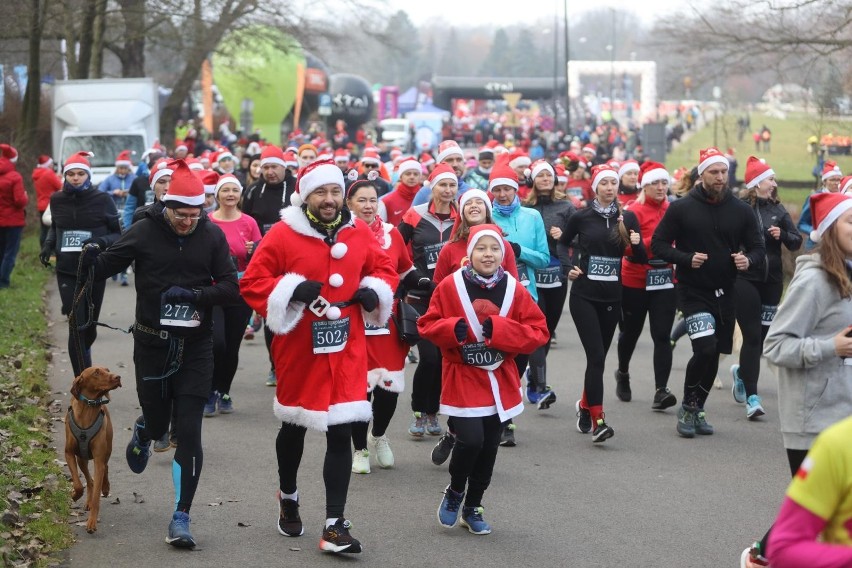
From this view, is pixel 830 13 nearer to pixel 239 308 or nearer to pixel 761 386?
pixel 761 386

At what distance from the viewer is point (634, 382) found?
41.9 ft

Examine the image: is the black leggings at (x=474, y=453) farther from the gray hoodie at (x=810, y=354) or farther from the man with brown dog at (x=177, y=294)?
the gray hoodie at (x=810, y=354)

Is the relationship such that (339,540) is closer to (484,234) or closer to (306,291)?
(306,291)

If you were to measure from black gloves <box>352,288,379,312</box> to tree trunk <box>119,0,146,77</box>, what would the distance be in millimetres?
24279

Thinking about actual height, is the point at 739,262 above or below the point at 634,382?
above

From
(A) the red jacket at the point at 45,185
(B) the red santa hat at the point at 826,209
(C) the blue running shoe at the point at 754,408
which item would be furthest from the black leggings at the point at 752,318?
(A) the red jacket at the point at 45,185

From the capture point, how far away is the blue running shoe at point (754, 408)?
35.5 feet

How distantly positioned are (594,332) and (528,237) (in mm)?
885

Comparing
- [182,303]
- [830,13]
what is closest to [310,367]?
[182,303]

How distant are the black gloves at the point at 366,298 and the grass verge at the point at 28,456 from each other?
196 centimetres

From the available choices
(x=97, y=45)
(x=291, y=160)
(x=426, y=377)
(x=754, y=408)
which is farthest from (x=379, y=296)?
(x=97, y=45)

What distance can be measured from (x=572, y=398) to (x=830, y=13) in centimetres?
1416

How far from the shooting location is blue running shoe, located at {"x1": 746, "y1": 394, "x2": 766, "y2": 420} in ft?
35.5

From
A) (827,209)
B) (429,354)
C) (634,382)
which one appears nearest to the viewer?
(827,209)
